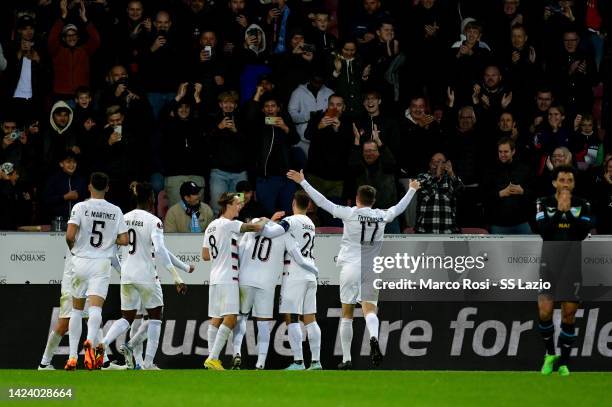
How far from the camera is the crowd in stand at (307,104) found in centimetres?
2167

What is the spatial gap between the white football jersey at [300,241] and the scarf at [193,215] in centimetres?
171

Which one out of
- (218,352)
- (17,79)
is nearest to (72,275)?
(218,352)

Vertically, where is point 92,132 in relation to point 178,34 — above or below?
below

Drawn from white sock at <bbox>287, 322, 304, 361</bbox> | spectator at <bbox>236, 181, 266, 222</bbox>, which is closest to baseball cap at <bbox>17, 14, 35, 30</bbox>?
spectator at <bbox>236, 181, 266, 222</bbox>

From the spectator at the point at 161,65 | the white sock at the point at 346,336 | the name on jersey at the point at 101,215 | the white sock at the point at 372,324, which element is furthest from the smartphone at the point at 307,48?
the name on jersey at the point at 101,215

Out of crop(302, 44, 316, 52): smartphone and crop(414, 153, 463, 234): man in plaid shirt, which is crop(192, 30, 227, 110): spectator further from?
crop(414, 153, 463, 234): man in plaid shirt

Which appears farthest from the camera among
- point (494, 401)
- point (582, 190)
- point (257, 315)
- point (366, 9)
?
point (366, 9)

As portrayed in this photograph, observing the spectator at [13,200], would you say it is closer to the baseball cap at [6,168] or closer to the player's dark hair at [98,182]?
the baseball cap at [6,168]

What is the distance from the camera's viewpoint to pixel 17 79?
23.1 meters

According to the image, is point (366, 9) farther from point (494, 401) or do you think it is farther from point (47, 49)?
point (494, 401)

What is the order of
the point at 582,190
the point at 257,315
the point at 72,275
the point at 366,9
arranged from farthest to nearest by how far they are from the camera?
the point at 366,9, the point at 582,190, the point at 257,315, the point at 72,275

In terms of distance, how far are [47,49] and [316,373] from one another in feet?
26.6

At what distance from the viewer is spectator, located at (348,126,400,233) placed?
2170cm

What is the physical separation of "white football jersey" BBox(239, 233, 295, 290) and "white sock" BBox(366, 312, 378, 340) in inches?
58.5
